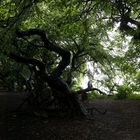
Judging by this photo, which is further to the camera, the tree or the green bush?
the green bush

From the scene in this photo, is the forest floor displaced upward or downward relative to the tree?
downward

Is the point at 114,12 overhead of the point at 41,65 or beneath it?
overhead

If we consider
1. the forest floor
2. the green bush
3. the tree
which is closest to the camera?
the tree

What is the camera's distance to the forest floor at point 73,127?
44.8 feet

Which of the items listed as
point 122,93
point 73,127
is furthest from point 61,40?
point 73,127

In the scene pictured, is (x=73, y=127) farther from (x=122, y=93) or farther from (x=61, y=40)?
(x=122, y=93)

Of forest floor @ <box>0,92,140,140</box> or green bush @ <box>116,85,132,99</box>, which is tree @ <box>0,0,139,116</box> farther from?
green bush @ <box>116,85,132,99</box>

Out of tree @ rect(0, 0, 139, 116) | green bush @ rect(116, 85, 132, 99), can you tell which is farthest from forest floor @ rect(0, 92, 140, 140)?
green bush @ rect(116, 85, 132, 99)

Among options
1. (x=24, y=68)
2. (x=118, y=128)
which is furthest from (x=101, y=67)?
Result: (x=118, y=128)

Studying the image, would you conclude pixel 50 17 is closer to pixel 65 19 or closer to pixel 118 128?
pixel 65 19

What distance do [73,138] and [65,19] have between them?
173 inches

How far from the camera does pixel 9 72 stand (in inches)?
938

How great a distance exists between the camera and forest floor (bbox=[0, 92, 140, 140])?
13.6 metres

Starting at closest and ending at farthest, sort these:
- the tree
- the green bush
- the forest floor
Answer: the tree < the forest floor < the green bush
